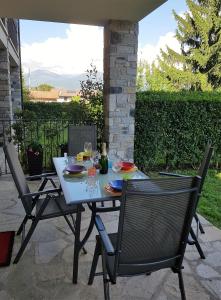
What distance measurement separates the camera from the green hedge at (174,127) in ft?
16.5

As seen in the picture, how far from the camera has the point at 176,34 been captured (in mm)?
14609

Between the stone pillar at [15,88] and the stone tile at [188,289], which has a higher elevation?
the stone pillar at [15,88]

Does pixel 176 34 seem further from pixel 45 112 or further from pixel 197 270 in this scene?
pixel 197 270

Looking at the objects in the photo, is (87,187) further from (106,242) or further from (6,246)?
Answer: (6,246)

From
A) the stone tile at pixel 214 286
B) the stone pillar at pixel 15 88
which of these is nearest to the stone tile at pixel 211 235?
the stone tile at pixel 214 286

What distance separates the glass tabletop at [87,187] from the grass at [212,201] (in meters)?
1.35

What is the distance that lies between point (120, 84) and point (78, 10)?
4.25ft

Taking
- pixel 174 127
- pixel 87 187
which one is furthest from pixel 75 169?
pixel 174 127

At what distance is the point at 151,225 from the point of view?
60.8 inches

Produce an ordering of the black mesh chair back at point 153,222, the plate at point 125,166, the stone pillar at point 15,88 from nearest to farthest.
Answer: the black mesh chair back at point 153,222 → the plate at point 125,166 → the stone pillar at point 15,88

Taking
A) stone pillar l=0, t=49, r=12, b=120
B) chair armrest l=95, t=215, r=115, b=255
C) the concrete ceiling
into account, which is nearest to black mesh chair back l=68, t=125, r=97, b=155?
the concrete ceiling

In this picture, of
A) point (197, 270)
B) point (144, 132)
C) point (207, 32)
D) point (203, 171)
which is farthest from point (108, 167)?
point (207, 32)

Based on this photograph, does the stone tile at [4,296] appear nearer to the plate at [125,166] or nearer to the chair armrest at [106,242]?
the chair armrest at [106,242]

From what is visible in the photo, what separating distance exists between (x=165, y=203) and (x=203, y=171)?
101 centimetres
